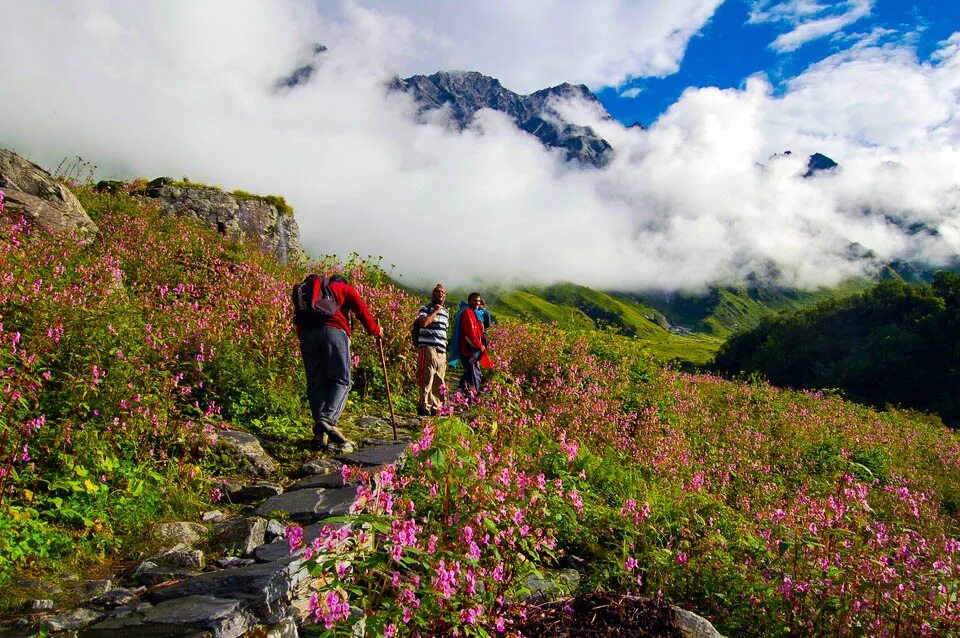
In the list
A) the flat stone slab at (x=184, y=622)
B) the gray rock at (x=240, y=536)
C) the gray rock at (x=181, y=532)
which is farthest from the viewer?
the gray rock at (x=181, y=532)

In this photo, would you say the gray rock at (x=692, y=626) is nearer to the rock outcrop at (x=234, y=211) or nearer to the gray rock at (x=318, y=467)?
the gray rock at (x=318, y=467)

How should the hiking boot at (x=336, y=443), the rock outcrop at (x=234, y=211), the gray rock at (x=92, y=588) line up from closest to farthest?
the gray rock at (x=92, y=588)
the hiking boot at (x=336, y=443)
the rock outcrop at (x=234, y=211)

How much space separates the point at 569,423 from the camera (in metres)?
8.82

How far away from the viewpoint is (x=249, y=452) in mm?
6551

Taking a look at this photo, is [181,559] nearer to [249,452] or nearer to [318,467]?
[318,467]

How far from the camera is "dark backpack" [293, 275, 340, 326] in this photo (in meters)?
7.36

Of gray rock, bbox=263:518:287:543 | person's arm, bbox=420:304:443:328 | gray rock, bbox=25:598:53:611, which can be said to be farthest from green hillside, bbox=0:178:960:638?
person's arm, bbox=420:304:443:328

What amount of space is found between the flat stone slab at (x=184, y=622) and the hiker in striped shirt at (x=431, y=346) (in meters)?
6.52

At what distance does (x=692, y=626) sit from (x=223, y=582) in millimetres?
3151

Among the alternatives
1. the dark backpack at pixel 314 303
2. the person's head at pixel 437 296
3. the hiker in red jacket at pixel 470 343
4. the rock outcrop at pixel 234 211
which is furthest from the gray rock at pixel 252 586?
the rock outcrop at pixel 234 211

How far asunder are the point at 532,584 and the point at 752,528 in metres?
2.80

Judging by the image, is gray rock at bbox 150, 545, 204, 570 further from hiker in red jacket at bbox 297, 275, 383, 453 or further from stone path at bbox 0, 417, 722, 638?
hiker in red jacket at bbox 297, 275, 383, 453

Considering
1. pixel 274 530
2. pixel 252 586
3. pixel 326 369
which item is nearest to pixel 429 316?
pixel 326 369

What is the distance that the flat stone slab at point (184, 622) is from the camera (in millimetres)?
3092
